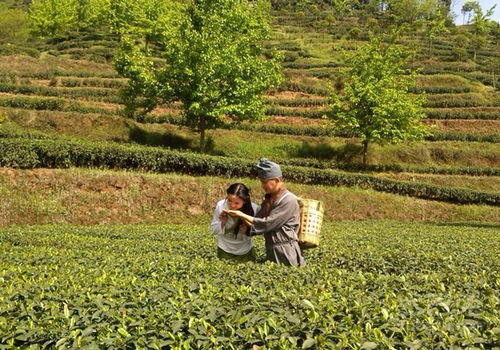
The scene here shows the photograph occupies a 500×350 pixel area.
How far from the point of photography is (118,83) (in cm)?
4238

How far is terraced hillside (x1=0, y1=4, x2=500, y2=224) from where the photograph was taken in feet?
86.4

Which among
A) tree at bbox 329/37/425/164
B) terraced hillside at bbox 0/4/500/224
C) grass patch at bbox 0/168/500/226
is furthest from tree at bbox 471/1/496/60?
grass patch at bbox 0/168/500/226

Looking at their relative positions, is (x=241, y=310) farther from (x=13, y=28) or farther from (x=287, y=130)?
(x=13, y=28)

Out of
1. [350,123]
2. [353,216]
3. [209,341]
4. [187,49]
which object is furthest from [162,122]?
[209,341]

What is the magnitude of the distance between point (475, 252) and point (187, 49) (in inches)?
861

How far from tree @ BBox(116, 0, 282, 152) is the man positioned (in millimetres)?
20321

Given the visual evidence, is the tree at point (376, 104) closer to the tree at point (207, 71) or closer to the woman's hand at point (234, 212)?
the tree at point (207, 71)

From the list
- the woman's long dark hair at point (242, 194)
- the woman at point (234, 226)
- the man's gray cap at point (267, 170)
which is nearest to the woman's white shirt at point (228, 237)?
the woman at point (234, 226)

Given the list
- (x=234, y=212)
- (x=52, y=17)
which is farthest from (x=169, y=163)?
(x=52, y=17)

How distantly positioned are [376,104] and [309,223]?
2893 cm

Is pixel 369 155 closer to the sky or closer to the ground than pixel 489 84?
closer to the ground

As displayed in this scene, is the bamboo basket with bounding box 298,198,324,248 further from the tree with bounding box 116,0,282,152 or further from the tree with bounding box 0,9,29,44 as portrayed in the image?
the tree with bounding box 0,9,29,44

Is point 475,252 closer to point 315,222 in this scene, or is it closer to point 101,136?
point 315,222

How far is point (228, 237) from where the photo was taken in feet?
23.9
